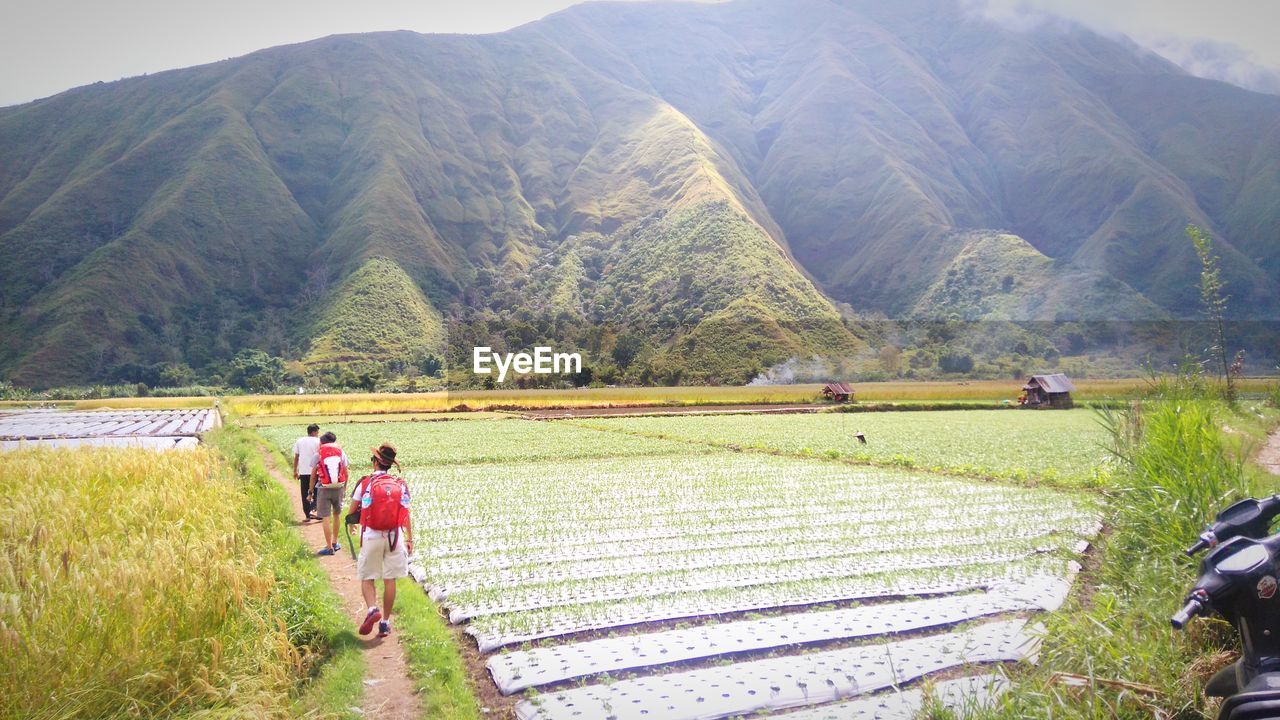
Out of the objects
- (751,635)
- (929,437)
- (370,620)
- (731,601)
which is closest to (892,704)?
(751,635)

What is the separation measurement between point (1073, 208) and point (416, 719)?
160648mm

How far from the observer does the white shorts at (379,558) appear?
788 cm

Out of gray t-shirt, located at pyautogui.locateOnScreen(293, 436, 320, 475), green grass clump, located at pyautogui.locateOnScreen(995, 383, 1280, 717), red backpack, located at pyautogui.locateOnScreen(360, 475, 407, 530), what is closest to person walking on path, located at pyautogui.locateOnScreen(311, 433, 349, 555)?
gray t-shirt, located at pyautogui.locateOnScreen(293, 436, 320, 475)

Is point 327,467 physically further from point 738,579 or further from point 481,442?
point 481,442

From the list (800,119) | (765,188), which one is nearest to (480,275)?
(765,188)

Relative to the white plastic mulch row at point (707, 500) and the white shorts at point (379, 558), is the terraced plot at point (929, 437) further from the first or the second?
the white shorts at point (379, 558)

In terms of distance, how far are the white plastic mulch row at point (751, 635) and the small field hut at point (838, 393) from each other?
47.3 metres

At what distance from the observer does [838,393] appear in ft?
180

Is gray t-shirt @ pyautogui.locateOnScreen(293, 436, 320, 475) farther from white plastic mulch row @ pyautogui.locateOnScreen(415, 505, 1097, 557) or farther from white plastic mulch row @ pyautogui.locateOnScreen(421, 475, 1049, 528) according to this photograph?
white plastic mulch row @ pyautogui.locateOnScreen(421, 475, 1049, 528)

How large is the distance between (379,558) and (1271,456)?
31.9 ft

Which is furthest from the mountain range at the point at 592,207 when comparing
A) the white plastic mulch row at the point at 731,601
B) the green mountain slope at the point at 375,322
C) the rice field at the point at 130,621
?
the white plastic mulch row at the point at 731,601

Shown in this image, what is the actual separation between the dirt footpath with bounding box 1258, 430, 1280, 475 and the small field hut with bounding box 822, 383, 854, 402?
46469mm

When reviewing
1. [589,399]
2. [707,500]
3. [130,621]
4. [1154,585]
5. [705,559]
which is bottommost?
[589,399]

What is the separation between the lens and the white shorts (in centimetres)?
788
